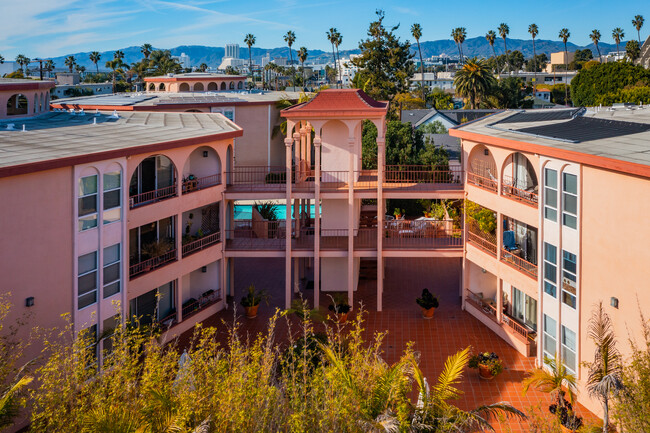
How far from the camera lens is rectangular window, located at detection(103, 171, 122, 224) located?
19547 mm

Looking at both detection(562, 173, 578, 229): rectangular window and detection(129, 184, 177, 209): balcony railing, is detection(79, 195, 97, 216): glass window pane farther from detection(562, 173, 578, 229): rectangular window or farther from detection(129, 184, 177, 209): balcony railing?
detection(562, 173, 578, 229): rectangular window

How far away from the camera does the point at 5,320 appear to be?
1586 cm

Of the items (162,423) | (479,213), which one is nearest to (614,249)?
(479,213)

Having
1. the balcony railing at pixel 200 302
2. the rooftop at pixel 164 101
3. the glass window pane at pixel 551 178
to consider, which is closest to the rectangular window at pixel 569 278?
the glass window pane at pixel 551 178

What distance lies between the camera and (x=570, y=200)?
19.4 metres

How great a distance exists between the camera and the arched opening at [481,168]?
2622 cm

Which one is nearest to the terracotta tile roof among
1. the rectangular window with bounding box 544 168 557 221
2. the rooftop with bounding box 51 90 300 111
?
the rectangular window with bounding box 544 168 557 221

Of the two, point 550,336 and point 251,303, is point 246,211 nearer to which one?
point 251,303

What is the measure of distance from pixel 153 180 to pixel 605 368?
56.5ft

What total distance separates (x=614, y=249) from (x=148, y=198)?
16.7 metres

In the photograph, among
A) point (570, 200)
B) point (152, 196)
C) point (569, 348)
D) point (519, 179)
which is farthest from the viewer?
point (519, 179)

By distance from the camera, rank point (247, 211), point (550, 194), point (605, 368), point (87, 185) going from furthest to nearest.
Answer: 1. point (247, 211)
2. point (550, 194)
3. point (87, 185)
4. point (605, 368)

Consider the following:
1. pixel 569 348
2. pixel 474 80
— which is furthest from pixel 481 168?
pixel 474 80

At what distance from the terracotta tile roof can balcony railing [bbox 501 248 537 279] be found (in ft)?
26.3
